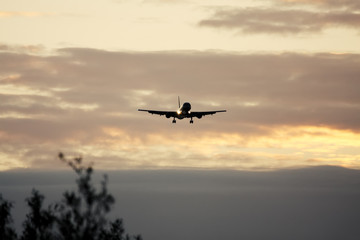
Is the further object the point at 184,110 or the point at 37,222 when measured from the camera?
the point at 184,110

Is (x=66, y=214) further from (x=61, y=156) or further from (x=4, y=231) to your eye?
(x=4, y=231)

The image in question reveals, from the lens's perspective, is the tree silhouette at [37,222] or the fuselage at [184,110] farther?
the fuselage at [184,110]

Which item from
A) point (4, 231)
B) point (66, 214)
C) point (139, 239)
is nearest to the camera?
point (66, 214)

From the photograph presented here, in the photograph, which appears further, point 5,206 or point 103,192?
point 5,206

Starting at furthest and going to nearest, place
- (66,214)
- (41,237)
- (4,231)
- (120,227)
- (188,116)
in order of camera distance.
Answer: (188,116) < (120,227) < (4,231) < (41,237) < (66,214)

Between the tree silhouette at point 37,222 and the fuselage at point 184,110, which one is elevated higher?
the fuselage at point 184,110

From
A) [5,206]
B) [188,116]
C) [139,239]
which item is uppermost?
[188,116]

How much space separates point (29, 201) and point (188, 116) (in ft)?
242

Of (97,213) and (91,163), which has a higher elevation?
(91,163)

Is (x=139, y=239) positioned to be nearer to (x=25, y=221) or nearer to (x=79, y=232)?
(x=25, y=221)

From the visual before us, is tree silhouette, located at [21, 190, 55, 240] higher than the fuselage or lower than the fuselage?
lower

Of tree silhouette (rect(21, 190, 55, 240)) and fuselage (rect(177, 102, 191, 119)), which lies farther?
fuselage (rect(177, 102, 191, 119))

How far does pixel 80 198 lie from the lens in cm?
7675

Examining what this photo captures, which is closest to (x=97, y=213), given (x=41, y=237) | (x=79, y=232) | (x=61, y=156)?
(x=79, y=232)
